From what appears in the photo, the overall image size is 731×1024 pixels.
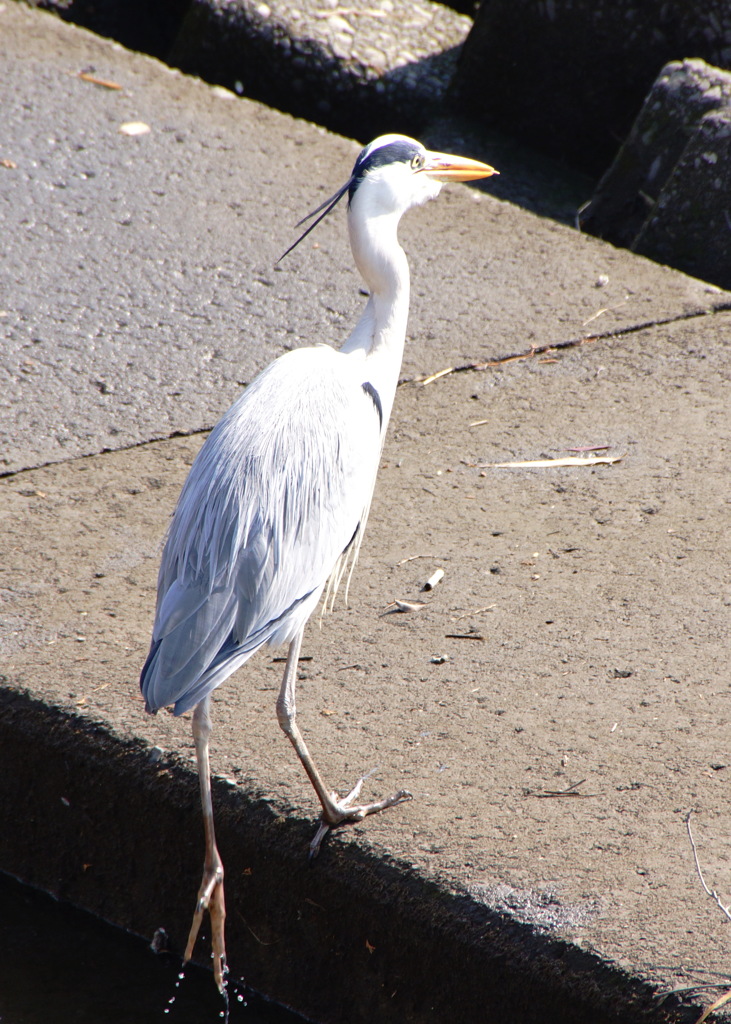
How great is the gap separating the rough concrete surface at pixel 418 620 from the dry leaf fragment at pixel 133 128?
0.38 m

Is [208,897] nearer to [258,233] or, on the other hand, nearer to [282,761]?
[282,761]

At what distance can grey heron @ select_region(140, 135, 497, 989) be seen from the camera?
236 cm

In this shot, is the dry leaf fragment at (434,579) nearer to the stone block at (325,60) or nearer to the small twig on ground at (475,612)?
the small twig on ground at (475,612)

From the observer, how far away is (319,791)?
235 cm

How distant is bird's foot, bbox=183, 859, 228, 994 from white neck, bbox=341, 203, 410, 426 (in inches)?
46.1

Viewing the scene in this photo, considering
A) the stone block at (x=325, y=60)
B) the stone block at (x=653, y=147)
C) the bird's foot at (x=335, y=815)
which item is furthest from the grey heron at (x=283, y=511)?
the stone block at (x=325, y=60)

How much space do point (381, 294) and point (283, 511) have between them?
68 cm

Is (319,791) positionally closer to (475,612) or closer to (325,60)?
(475,612)

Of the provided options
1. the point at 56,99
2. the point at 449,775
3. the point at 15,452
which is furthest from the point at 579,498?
the point at 56,99

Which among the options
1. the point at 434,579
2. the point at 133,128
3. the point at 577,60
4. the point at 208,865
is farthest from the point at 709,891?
the point at 133,128

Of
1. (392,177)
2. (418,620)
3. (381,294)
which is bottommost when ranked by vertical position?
(418,620)

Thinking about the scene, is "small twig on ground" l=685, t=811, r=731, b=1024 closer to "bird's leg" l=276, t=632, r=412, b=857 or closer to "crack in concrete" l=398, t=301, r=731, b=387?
"bird's leg" l=276, t=632, r=412, b=857

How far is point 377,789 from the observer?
2.48 metres

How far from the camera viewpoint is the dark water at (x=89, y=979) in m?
2.53
